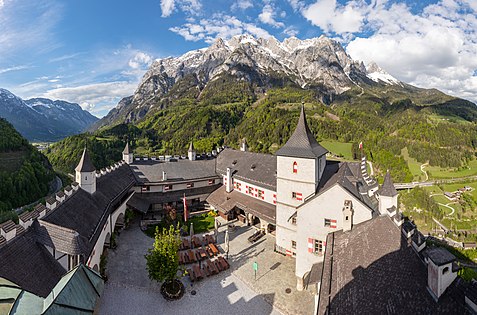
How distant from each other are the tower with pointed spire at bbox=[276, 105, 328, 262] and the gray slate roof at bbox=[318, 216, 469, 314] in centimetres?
849

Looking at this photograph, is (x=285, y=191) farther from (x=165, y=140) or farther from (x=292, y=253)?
(x=165, y=140)

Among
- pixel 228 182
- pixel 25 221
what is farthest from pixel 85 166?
pixel 228 182

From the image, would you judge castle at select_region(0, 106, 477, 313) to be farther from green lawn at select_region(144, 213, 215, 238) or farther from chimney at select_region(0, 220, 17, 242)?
green lawn at select_region(144, 213, 215, 238)

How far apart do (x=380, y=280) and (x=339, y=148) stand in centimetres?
9084

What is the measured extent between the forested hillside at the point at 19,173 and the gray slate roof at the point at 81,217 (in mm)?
39161

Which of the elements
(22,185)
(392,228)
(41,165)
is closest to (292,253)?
(392,228)

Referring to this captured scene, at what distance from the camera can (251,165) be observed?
128 feet

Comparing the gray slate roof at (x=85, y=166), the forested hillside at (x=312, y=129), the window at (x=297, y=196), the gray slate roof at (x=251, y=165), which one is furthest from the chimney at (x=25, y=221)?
the forested hillside at (x=312, y=129)

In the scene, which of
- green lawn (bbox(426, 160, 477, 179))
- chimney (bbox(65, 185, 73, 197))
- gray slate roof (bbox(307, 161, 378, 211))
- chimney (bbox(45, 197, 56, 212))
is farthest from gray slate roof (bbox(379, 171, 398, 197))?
green lawn (bbox(426, 160, 477, 179))

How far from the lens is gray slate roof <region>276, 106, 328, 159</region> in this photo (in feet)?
79.5

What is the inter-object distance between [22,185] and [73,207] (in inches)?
2289

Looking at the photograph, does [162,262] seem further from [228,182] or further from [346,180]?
[228,182]

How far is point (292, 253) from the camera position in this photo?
26.5m

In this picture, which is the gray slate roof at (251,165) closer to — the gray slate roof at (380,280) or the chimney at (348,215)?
the chimney at (348,215)
